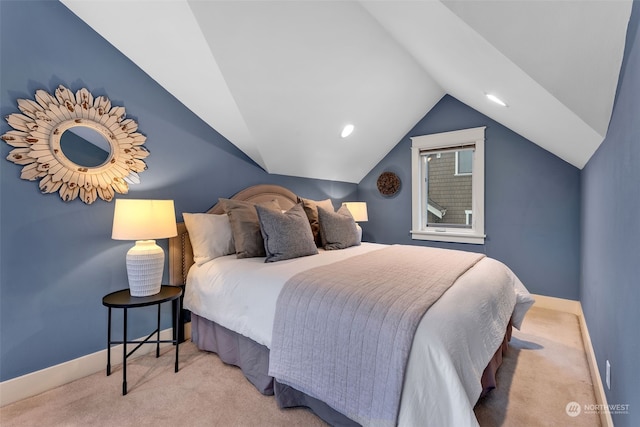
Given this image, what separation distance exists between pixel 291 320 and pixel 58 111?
2.02 m

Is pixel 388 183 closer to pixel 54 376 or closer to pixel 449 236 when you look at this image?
pixel 449 236

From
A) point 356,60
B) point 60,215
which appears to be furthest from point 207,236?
point 356,60

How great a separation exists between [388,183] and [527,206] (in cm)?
183

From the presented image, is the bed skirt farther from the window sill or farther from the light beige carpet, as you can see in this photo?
the window sill

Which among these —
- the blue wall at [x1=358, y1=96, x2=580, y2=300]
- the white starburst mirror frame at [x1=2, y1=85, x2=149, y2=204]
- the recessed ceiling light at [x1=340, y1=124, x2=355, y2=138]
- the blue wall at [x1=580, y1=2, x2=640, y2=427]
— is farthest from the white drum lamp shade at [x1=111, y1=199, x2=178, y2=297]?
the blue wall at [x1=358, y1=96, x2=580, y2=300]

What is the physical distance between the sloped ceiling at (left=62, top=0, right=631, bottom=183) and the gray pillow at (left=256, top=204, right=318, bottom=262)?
1.00 metres

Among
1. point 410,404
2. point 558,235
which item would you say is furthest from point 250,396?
point 558,235

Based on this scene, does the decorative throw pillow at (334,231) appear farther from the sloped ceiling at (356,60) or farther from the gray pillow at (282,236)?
the sloped ceiling at (356,60)

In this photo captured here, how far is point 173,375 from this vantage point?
205 cm

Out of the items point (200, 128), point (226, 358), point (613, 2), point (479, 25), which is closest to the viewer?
point (613, 2)

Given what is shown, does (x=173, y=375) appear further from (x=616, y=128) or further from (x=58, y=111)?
(x=616, y=128)

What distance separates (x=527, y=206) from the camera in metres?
3.53

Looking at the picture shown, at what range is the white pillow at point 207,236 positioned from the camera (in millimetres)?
2420

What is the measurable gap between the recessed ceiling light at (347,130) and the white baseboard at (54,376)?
120 inches
